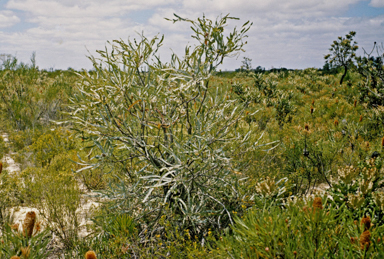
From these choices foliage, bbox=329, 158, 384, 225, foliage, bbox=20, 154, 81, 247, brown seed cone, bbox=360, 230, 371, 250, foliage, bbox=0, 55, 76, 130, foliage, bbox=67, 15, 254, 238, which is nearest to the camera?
brown seed cone, bbox=360, 230, 371, 250

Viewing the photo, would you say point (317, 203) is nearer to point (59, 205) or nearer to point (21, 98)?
point (59, 205)

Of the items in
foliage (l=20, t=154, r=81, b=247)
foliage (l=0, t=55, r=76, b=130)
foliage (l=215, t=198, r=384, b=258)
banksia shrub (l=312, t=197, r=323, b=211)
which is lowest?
foliage (l=20, t=154, r=81, b=247)

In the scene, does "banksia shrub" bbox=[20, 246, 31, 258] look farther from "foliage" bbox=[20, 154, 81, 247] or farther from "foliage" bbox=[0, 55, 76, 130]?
"foliage" bbox=[0, 55, 76, 130]

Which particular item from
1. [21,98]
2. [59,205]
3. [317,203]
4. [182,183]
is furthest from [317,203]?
[21,98]

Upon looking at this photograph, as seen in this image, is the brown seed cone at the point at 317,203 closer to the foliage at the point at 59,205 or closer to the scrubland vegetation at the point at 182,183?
the scrubland vegetation at the point at 182,183

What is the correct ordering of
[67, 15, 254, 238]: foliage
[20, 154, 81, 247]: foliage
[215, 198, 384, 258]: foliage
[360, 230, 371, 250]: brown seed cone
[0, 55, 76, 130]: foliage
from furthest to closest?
1. [0, 55, 76, 130]: foliage
2. [20, 154, 81, 247]: foliage
3. [67, 15, 254, 238]: foliage
4. [215, 198, 384, 258]: foliage
5. [360, 230, 371, 250]: brown seed cone

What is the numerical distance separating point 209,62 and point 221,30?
1.01 feet

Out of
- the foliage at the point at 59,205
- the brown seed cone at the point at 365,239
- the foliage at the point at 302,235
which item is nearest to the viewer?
the brown seed cone at the point at 365,239

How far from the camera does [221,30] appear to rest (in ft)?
8.07

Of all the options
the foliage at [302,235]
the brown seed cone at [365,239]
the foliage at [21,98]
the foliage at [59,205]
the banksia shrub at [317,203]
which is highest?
the foliage at [21,98]

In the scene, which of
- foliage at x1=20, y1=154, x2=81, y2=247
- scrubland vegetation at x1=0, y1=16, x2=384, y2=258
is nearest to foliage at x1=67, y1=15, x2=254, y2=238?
scrubland vegetation at x1=0, y1=16, x2=384, y2=258

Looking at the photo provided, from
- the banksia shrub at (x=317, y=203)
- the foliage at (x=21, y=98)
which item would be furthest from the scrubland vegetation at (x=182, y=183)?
the foliage at (x=21, y=98)

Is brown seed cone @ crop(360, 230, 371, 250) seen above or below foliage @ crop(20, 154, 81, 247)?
above

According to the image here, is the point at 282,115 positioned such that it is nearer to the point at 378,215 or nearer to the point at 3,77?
the point at 378,215
